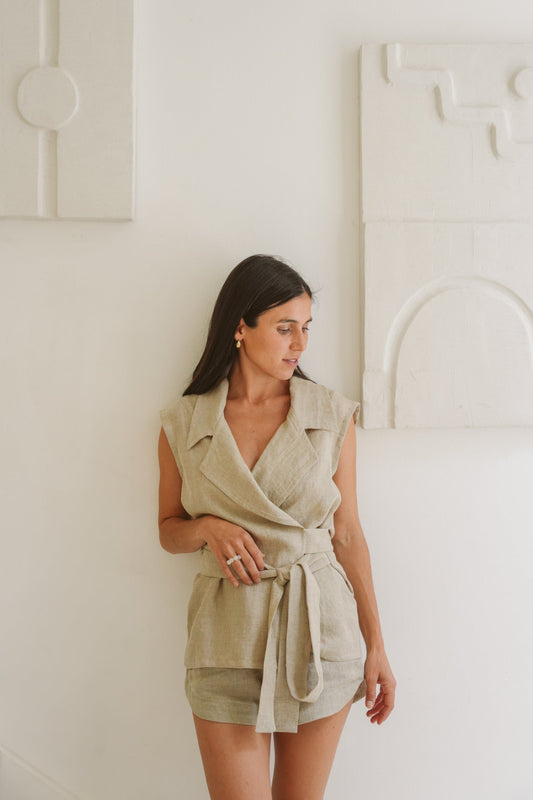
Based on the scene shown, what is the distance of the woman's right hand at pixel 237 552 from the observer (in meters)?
1.43

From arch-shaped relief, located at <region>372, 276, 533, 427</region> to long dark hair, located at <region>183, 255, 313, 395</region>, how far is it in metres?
0.27

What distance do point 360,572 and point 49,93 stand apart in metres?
1.43

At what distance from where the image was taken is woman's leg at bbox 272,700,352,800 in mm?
1418

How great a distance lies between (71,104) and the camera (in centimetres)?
165

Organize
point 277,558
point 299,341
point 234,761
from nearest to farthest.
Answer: point 234,761
point 277,558
point 299,341

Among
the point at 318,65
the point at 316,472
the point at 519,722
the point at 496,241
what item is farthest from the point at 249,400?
the point at 519,722

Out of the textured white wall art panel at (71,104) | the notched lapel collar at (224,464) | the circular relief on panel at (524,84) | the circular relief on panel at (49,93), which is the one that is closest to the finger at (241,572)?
the notched lapel collar at (224,464)

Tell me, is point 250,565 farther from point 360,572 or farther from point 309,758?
point 309,758

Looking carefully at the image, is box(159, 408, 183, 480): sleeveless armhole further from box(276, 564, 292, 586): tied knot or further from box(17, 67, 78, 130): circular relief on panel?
box(17, 67, 78, 130): circular relief on panel

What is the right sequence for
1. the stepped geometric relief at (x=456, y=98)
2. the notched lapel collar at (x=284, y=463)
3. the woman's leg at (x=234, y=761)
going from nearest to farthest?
the woman's leg at (x=234, y=761), the notched lapel collar at (x=284, y=463), the stepped geometric relief at (x=456, y=98)

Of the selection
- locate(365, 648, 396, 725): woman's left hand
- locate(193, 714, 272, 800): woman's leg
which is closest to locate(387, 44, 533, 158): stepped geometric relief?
locate(365, 648, 396, 725): woman's left hand

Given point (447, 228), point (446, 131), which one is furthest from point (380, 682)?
point (446, 131)

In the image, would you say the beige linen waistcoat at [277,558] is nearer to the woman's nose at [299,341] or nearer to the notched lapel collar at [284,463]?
the notched lapel collar at [284,463]

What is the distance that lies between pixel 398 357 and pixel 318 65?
81 centimetres
